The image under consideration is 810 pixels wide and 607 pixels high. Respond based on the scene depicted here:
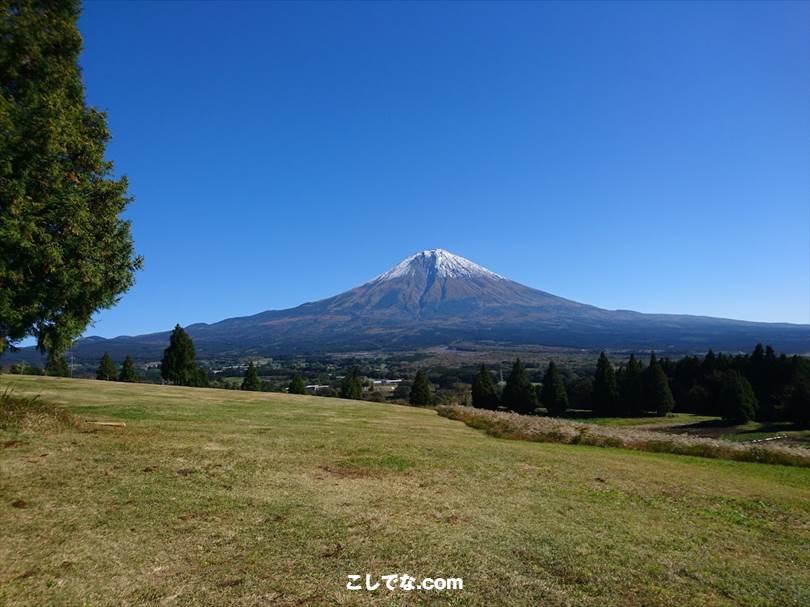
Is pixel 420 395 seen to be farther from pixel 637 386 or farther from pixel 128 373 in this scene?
pixel 128 373

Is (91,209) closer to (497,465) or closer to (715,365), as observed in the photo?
(497,465)

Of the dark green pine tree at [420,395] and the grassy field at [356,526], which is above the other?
the grassy field at [356,526]

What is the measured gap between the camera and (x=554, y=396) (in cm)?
7662

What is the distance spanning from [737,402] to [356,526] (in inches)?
2535

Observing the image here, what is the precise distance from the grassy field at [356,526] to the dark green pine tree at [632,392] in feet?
192

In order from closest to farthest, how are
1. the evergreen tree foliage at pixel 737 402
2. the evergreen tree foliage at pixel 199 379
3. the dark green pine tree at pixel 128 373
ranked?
the evergreen tree foliage at pixel 737 402, the dark green pine tree at pixel 128 373, the evergreen tree foliage at pixel 199 379

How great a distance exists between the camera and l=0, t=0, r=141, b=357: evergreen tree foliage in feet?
41.6

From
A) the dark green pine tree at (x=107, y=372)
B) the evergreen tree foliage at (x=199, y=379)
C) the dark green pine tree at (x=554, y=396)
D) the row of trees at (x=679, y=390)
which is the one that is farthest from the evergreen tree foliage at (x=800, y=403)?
the dark green pine tree at (x=107, y=372)

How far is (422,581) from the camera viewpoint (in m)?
7.42

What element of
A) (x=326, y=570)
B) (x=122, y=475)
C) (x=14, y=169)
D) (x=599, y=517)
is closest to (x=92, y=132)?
(x=14, y=169)

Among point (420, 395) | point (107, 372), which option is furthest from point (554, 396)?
point (107, 372)

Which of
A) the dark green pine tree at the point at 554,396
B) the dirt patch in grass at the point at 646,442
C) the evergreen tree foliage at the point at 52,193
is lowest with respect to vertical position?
the dark green pine tree at the point at 554,396

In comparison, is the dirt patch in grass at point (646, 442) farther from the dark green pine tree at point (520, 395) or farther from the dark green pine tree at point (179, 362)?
the dark green pine tree at point (179, 362)

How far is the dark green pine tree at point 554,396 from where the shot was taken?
76562 mm
